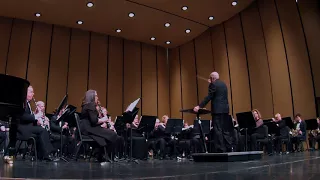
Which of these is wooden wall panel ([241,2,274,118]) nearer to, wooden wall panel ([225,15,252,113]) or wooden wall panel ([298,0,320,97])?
wooden wall panel ([225,15,252,113])

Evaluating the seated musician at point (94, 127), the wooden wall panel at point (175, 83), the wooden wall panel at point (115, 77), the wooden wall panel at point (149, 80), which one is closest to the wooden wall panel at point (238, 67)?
the wooden wall panel at point (175, 83)

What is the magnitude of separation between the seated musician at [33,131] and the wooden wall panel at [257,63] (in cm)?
721

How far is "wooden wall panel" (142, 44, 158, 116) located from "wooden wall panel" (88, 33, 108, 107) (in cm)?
176

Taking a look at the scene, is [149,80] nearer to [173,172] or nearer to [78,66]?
[78,66]

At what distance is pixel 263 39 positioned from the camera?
10.0 metres

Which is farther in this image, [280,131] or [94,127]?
[280,131]

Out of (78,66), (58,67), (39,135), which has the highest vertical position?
(78,66)

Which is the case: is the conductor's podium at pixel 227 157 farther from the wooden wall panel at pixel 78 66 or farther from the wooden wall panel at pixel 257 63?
the wooden wall panel at pixel 78 66

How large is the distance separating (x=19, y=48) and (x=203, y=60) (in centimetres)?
702

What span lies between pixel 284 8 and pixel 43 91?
8.81 metres

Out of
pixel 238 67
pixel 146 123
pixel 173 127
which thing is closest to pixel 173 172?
pixel 146 123

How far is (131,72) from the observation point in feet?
42.1

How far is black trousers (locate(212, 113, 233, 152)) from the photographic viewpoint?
5.12 metres

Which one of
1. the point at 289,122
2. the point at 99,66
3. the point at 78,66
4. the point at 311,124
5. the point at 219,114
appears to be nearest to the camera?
the point at 219,114
